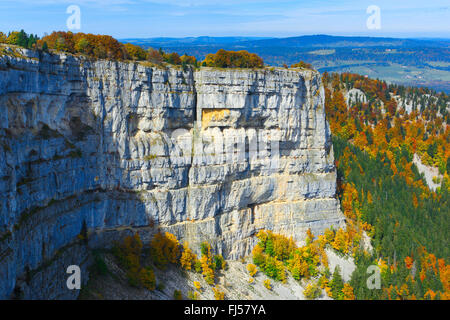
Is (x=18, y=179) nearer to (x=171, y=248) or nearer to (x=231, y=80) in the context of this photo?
(x=171, y=248)

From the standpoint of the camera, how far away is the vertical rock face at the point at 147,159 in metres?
41.7

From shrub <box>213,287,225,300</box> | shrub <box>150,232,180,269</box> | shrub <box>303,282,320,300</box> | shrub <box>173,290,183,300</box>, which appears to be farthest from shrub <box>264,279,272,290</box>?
shrub <box>173,290,183,300</box>

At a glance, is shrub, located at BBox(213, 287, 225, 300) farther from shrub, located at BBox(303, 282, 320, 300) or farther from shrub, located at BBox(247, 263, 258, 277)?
shrub, located at BBox(303, 282, 320, 300)

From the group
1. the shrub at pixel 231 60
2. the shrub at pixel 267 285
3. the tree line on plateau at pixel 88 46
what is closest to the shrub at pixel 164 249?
the shrub at pixel 267 285

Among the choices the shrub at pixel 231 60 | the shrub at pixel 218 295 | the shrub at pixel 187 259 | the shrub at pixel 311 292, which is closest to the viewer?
the shrub at pixel 218 295

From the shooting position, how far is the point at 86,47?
54156mm

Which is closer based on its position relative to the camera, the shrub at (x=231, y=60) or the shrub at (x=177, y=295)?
the shrub at (x=177, y=295)

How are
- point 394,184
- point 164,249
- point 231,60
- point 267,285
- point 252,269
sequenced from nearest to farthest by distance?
point 164,249 < point 267,285 < point 252,269 < point 231,60 < point 394,184

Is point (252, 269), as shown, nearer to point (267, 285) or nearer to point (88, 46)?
point (267, 285)

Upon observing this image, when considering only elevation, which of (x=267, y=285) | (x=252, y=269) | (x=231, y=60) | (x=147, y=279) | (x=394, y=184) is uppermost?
(x=231, y=60)

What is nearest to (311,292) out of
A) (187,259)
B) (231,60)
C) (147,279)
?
(187,259)

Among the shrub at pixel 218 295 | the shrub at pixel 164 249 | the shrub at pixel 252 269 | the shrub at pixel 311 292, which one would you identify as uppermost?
the shrub at pixel 164 249

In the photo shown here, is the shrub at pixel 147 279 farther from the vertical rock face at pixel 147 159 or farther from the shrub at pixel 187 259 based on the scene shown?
the vertical rock face at pixel 147 159

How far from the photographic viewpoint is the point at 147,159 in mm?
56469
